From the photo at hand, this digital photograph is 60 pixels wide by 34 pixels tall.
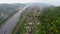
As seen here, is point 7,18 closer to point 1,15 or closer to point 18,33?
point 1,15

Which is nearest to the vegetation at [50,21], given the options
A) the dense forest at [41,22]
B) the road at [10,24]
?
the dense forest at [41,22]

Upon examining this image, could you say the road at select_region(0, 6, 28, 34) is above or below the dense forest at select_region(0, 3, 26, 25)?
below

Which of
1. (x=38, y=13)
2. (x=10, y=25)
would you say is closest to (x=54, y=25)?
(x=38, y=13)

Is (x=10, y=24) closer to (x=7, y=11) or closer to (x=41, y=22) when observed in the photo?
(x=7, y=11)

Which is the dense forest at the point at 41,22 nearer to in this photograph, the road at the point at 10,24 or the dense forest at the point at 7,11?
the road at the point at 10,24

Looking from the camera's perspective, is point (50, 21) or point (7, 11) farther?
point (7, 11)

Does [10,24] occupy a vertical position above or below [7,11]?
below

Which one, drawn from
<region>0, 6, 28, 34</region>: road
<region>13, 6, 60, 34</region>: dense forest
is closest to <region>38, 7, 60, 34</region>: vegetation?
<region>13, 6, 60, 34</region>: dense forest

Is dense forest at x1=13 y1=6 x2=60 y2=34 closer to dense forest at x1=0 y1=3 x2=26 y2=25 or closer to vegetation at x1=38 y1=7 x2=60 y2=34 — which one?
vegetation at x1=38 y1=7 x2=60 y2=34

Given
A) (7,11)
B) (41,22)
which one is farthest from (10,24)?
(41,22)

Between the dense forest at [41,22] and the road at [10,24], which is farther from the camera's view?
the road at [10,24]

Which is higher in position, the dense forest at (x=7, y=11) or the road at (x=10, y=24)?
the dense forest at (x=7, y=11)
